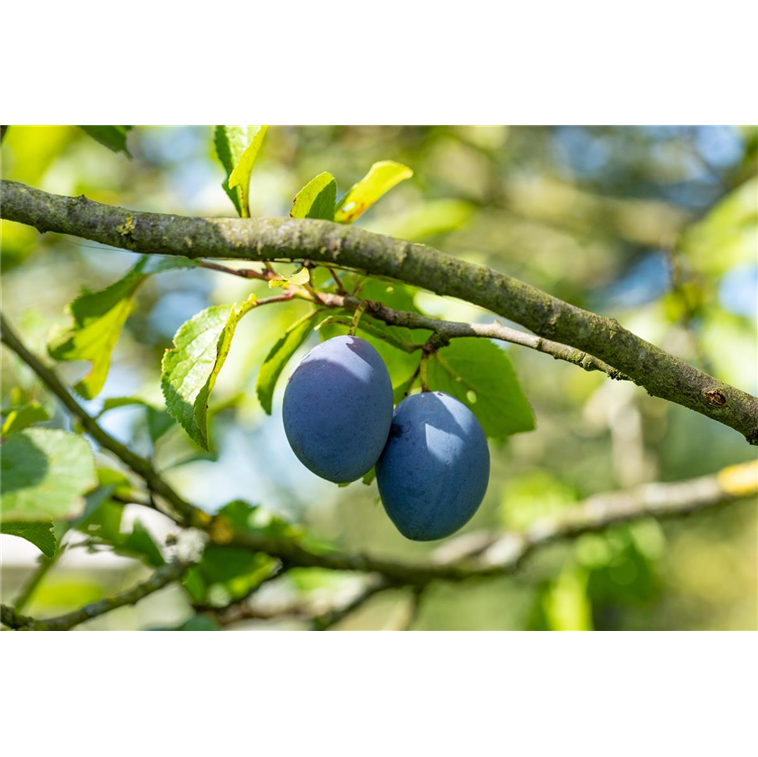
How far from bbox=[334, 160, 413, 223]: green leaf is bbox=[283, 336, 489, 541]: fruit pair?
21 cm

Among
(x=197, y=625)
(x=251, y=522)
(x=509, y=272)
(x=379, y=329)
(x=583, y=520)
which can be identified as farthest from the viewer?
(x=509, y=272)

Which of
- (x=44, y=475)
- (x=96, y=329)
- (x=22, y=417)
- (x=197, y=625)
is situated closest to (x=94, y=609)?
(x=197, y=625)

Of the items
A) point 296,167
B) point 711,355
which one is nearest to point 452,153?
point 296,167

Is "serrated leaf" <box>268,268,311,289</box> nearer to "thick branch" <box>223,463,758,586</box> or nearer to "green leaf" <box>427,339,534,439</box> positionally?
"green leaf" <box>427,339,534,439</box>

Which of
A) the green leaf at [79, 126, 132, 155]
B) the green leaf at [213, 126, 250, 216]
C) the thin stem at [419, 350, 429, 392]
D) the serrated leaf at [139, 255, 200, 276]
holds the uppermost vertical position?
the green leaf at [79, 126, 132, 155]

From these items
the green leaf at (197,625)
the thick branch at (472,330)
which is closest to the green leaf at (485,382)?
the thick branch at (472,330)

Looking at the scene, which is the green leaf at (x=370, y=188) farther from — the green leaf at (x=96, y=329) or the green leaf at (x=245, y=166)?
the green leaf at (x=96, y=329)

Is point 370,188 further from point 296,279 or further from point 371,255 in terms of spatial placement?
point 371,255

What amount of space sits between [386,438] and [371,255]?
0.28m

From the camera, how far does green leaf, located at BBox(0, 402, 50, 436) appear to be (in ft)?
3.32

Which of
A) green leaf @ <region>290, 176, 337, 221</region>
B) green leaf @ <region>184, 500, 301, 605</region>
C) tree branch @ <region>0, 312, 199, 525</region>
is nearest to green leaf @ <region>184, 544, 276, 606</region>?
green leaf @ <region>184, 500, 301, 605</region>

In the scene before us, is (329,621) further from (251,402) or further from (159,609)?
(159,609)

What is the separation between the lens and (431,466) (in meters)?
0.81

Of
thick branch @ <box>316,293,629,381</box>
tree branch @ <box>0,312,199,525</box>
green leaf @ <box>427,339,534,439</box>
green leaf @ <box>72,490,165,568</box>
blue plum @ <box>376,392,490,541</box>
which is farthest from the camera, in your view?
green leaf @ <box>72,490,165,568</box>
